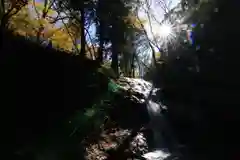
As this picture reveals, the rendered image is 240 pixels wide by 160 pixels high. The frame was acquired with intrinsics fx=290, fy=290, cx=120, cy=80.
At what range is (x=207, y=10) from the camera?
10.5 meters

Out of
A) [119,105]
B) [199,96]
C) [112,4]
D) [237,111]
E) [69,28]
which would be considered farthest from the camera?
[69,28]

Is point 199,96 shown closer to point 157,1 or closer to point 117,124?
point 117,124

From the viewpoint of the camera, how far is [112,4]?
70.5ft

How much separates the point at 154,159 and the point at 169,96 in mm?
9805

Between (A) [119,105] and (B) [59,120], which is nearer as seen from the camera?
(B) [59,120]

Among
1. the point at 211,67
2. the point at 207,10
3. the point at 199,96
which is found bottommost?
the point at 199,96

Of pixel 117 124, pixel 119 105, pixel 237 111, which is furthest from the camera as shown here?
pixel 119 105

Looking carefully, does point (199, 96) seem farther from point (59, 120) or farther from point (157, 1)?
point (157, 1)

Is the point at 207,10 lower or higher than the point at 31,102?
higher

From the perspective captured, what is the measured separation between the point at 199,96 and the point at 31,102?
6915mm

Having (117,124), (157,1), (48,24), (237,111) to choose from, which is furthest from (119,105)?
(157,1)

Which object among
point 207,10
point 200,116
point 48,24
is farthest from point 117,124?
point 48,24

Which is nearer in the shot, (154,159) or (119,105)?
(154,159)

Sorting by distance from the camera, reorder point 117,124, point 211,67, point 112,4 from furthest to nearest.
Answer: point 112,4 < point 117,124 < point 211,67
